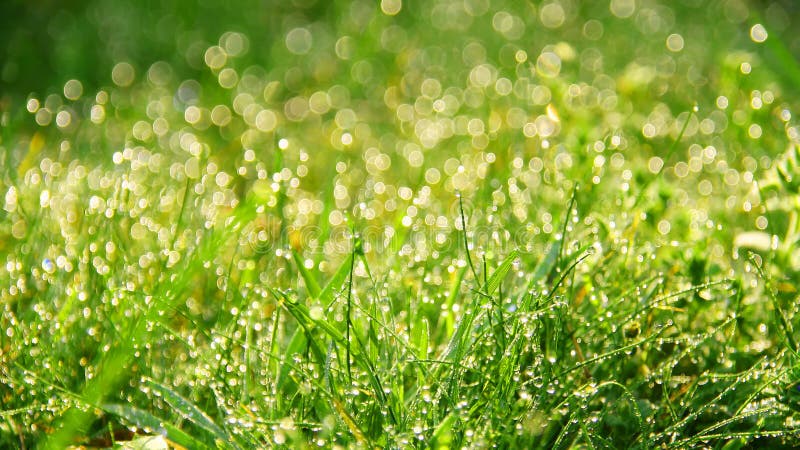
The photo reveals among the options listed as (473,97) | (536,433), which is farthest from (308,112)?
(536,433)

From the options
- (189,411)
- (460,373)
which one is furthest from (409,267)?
(189,411)

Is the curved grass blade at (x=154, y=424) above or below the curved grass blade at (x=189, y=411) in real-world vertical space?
below

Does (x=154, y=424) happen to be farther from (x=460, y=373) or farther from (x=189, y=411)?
(x=460, y=373)

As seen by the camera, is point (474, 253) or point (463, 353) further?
point (474, 253)

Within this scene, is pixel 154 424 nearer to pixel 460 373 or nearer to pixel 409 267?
pixel 460 373

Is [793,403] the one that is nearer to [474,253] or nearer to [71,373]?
[474,253]

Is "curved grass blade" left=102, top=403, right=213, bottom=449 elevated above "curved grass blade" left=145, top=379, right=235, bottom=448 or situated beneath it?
situated beneath

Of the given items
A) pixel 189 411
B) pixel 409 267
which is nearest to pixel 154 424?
pixel 189 411

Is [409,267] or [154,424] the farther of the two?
[409,267]
